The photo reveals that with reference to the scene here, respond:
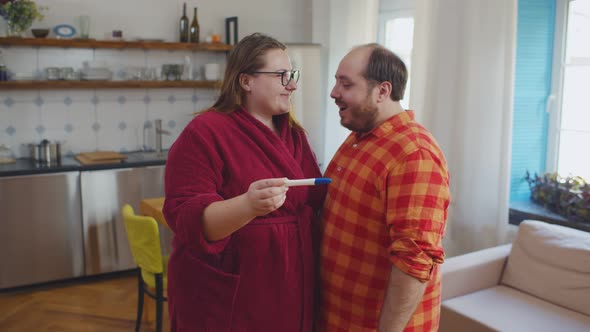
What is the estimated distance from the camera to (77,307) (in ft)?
13.5

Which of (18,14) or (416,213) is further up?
(18,14)

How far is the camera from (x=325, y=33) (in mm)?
5477

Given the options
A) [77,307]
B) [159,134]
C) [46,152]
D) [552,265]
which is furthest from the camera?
[159,134]

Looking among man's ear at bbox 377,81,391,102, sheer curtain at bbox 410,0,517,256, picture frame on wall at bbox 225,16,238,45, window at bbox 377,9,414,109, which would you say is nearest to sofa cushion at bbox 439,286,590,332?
sheer curtain at bbox 410,0,517,256

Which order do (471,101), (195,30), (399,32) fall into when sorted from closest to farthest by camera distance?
(471,101), (399,32), (195,30)

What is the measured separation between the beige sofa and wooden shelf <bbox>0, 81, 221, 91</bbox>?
2.29 meters

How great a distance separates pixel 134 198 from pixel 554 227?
308cm

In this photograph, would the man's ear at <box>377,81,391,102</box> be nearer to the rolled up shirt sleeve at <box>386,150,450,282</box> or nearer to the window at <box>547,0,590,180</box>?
the rolled up shirt sleeve at <box>386,150,450,282</box>

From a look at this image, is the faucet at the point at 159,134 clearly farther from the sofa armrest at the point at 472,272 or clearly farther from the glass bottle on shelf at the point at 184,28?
the sofa armrest at the point at 472,272

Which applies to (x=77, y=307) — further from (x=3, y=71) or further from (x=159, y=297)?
(x=3, y=71)

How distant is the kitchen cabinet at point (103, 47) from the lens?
4.54 metres

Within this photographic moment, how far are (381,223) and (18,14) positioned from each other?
3.84 meters

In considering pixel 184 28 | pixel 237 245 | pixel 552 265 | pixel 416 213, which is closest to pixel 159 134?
pixel 184 28

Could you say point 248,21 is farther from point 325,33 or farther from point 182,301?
point 182,301
